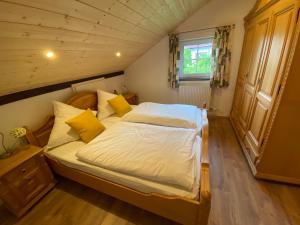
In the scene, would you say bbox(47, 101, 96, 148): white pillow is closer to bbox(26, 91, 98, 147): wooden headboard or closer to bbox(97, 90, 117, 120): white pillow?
bbox(26, 91, 98, 147): wooden headboard

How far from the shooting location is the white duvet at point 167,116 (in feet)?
6.57

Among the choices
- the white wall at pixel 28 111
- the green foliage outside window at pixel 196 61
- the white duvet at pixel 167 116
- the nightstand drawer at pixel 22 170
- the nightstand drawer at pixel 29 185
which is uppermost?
the green foliage outside window at pixel 196 61

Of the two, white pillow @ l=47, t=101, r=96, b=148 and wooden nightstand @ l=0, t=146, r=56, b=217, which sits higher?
white pillow @ l=47, t=101, r=96, b=148

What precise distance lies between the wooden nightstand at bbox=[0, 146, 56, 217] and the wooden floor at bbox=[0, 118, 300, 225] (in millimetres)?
120

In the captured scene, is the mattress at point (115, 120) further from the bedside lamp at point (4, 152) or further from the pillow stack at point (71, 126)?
the bedside lamp at point (4, 152)

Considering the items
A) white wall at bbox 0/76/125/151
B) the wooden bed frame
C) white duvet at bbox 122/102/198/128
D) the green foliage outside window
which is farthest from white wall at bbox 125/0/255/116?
white wall at bbox 0/76/125/151

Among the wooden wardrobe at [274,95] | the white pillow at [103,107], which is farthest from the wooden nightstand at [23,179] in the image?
the wooden wardrobe at [274,95]

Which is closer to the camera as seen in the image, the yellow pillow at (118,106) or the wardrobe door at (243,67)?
A: the wardrobe door at (243,67)

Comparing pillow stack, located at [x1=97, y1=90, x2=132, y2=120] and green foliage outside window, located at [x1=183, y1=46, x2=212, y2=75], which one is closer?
pillow stack, located at [x1=97, y1=90, x2=132, y2=120]

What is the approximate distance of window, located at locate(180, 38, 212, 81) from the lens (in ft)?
10.6

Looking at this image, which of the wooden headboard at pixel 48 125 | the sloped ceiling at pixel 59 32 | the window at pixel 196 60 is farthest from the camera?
the window at pixel 196 60

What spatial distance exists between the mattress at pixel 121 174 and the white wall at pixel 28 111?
1.58 ft

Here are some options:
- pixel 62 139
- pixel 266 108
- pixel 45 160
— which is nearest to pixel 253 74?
pixel 266 108

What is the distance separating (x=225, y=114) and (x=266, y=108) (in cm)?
173
